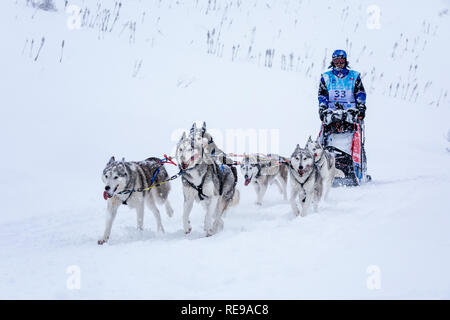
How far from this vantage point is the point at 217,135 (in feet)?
26.8

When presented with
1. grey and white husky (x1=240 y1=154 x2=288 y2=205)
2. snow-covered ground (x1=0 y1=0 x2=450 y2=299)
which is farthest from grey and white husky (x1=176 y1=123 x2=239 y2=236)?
grey and white husky (x1=240 y1=154 x2=288 y2=205)

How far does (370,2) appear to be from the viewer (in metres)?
15.3

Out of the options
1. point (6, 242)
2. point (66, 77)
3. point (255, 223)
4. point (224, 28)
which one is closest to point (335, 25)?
point (224, 28)

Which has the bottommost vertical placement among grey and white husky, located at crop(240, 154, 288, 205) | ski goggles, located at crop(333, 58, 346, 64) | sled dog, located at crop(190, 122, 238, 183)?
grey and white husky, located at crop(240, 154, 288, 205)

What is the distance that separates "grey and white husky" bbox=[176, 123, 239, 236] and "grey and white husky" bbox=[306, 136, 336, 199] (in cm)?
138

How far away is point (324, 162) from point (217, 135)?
3.46 m

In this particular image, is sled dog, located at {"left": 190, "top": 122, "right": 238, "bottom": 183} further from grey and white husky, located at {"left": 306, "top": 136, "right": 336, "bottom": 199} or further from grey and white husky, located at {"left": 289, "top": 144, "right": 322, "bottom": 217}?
grey and white husky, located at {"left": 306, "top": 136, "right": 336, "bottom": 199}

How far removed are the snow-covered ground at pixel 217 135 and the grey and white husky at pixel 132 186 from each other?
23 cm

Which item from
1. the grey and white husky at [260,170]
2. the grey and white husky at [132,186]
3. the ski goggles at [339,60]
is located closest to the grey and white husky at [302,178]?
the grey and white husky at [260,170]

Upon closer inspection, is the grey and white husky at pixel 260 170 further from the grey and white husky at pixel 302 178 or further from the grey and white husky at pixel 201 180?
the grey and white husky at pixel 201 180

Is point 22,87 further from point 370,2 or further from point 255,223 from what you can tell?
point 370,2

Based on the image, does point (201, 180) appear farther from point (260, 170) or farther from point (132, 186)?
point (260, 170)

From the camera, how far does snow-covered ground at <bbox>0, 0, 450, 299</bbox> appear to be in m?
2.54
